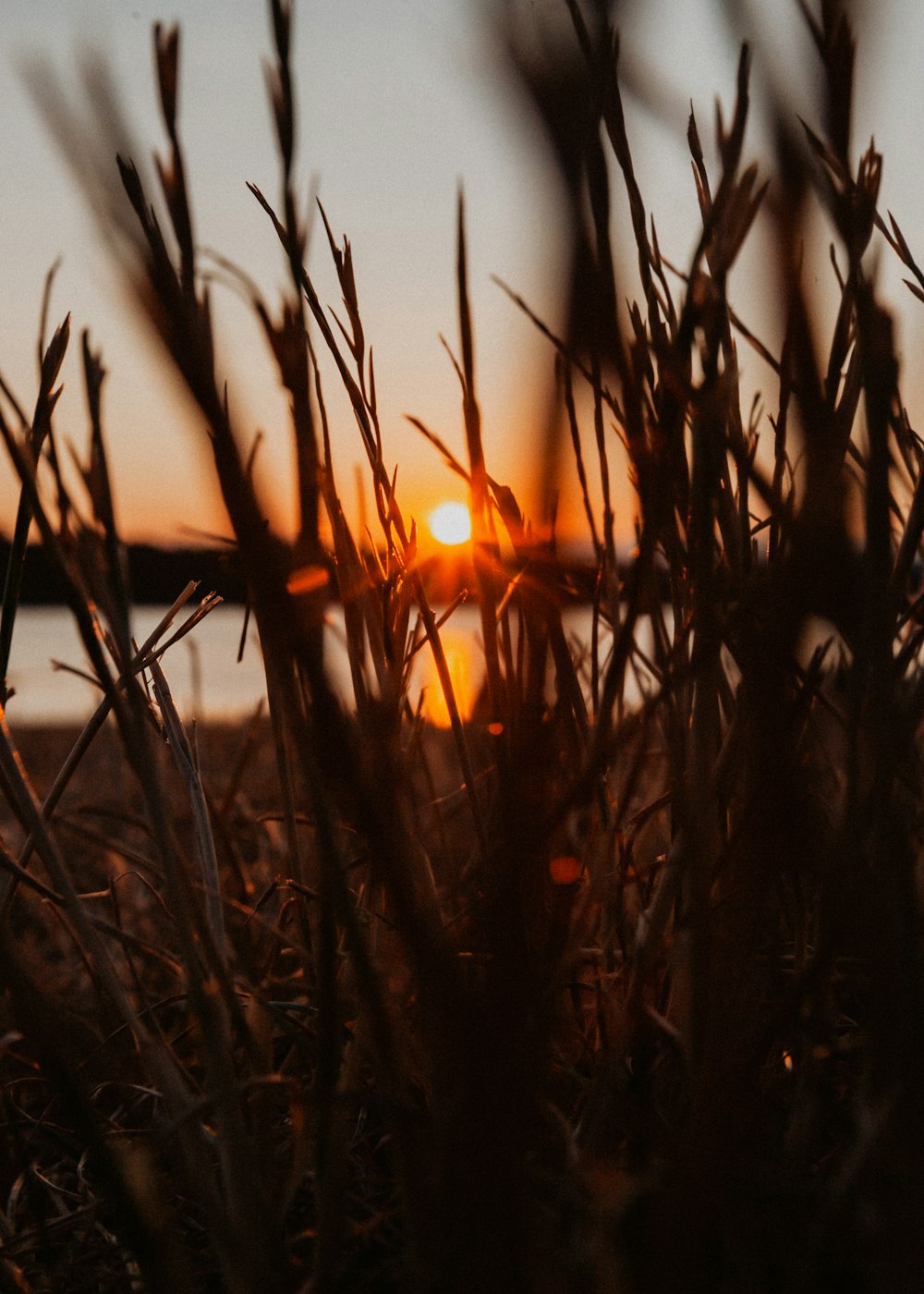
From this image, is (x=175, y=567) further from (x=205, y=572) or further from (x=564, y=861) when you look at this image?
(x=564, y=861)

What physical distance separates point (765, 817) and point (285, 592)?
13 cm

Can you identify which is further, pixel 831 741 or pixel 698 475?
pixel 831 741

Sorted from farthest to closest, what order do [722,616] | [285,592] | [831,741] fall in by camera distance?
[831,741] < [722,616] < [285,592]

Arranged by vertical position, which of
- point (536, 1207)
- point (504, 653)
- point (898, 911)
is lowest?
point (536, 1207)

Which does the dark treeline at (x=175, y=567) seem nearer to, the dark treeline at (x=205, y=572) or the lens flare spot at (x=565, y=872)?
the dark treeline at (x=205, y=572)

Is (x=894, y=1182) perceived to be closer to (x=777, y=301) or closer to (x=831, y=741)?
(x=777, y=301)

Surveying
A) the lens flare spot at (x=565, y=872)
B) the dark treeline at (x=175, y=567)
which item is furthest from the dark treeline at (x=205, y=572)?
the lens flare spot at (x=565, y=872)

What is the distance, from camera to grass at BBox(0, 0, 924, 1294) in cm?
26

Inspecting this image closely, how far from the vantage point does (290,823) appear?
0.58 m

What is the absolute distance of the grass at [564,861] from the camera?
26 cm

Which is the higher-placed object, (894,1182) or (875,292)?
(875,292)

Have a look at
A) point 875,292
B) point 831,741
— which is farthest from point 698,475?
point 831,741

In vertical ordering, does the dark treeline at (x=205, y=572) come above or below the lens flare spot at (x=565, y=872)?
above

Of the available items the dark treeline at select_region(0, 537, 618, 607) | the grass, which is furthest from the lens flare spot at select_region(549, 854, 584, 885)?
the dark treeline at select_region(0, 537, 618, 607)
